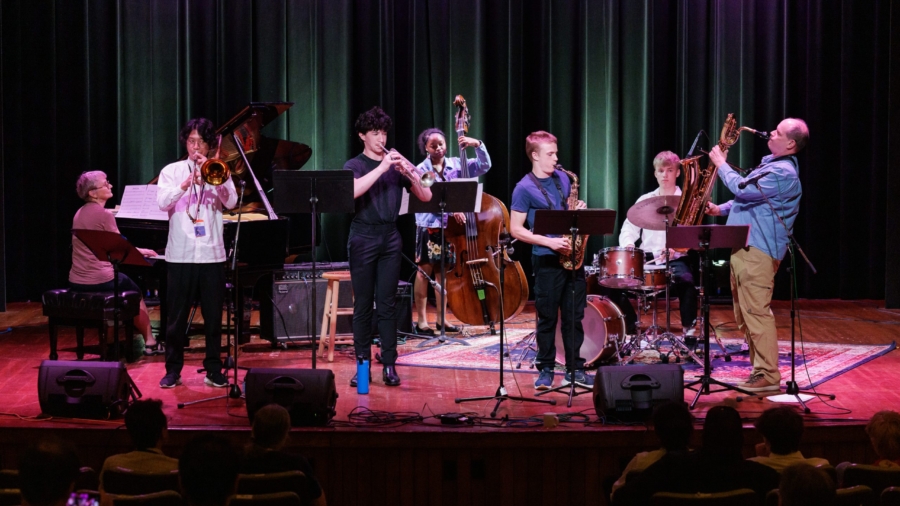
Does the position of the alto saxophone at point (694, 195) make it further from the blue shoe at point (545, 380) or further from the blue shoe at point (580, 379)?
the blue shoe at point (545, 380)

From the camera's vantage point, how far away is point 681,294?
25.9 ft

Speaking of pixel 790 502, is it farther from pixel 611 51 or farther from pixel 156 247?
pixel 611 51

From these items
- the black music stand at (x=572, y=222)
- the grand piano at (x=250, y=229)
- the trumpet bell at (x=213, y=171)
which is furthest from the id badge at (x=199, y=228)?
the black music stand at (x=572, y=222)

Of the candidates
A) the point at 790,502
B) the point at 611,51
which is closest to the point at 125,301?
the point at 790,502

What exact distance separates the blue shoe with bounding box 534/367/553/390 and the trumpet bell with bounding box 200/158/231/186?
97.2 inches

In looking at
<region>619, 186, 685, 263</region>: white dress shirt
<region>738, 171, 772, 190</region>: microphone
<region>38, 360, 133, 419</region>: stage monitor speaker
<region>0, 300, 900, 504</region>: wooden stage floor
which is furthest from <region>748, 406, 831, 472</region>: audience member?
<region>619, 186, 685, 263</region>: white dress shirt

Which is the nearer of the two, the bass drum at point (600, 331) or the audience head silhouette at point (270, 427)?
the audience head silhouette at point (270, 427)

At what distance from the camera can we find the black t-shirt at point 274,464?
11.8 feet

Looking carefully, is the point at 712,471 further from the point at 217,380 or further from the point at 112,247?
the point at 112,247

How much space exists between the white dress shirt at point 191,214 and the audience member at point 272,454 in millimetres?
2628

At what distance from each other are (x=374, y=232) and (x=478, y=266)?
5.34 feet

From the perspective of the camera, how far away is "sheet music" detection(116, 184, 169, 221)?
772cm

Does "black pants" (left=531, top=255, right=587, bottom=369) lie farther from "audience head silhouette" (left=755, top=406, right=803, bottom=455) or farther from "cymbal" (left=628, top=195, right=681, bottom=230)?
"audience head silhouette" (left=755, top=406, right=803, bottom=455)

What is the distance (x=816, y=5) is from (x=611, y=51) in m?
2.46
